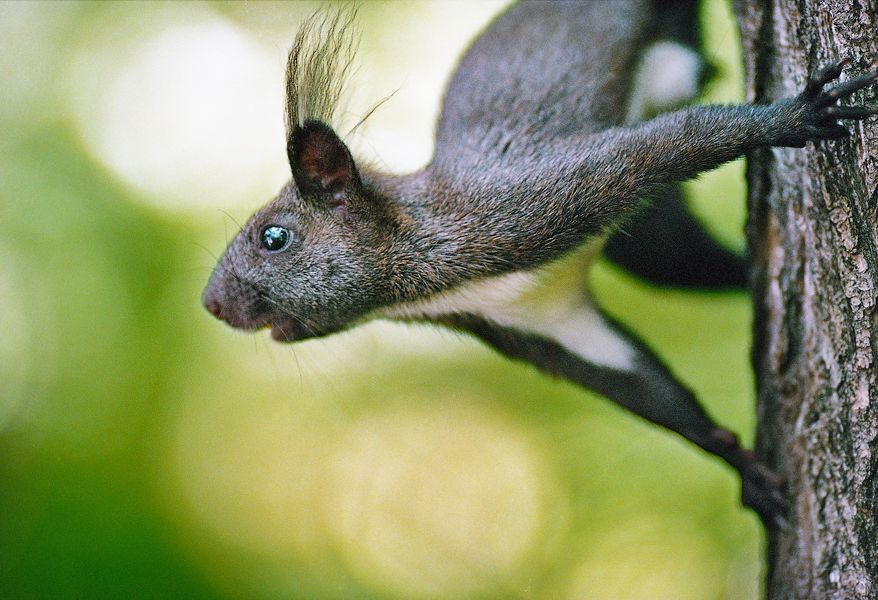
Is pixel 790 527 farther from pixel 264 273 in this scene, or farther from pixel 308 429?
pixel 308 429

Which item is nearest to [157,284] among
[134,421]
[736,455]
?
[134,421]

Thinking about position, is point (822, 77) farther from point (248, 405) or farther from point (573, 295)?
point (248, 405)

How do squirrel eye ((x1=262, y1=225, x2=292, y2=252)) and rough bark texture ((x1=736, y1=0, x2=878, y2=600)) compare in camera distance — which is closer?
rough bark texture ((x1=736, y1=0, x2=878, y2=600))

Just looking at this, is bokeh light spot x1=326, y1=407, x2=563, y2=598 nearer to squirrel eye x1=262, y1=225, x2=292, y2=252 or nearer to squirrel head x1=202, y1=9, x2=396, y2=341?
squirrel head x1=202, y1=9, x2=396, y2=341

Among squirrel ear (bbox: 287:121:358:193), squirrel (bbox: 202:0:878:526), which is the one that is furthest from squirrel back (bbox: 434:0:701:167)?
squirrel ear (bbox: 287:121:358:193)

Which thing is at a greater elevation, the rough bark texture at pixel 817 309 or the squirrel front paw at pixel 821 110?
the squirrel front paw at pixel 821 110

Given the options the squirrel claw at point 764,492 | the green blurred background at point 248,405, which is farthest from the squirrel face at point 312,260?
the squirrel claw at point 764,492

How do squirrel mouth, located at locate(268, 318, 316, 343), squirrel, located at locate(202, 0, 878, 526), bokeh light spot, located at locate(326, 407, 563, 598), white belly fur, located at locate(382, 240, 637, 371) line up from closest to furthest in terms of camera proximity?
1. squirrel, located at locate(202, 0, 878, 526)
2. white belly fur, located at locate(382, 240, 637, 371)
3. squirrel mouth, located at locate(268, 318, 316, 343)
4. bokeh light spot, located at locate(326, 407, 563, 598)

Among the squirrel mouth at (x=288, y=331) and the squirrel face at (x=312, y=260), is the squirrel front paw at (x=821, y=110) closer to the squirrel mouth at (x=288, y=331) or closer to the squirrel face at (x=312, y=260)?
the squirrel face at (x=312, y=260)
